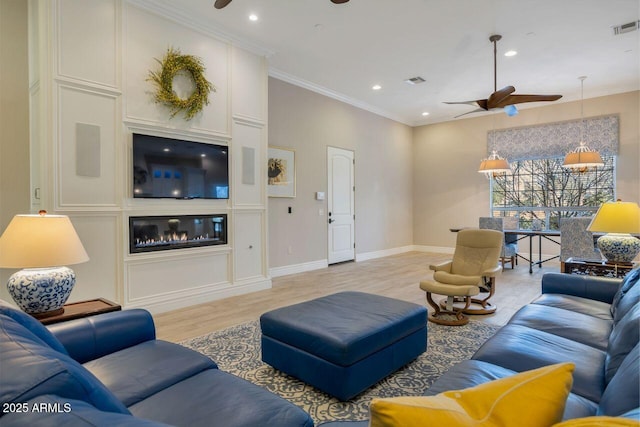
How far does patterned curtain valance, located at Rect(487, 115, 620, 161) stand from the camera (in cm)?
650

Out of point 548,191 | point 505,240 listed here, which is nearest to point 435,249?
point 505,240

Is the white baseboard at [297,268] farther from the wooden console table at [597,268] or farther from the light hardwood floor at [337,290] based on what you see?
the wooden console table at [597,268]

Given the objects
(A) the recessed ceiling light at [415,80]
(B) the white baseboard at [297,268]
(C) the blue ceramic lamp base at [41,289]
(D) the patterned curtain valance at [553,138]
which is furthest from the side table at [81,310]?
(D) the patterned curtain valance at [553,138]

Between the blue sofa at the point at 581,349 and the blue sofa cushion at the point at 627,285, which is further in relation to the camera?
the blue sofa cushion at the point at 627,285

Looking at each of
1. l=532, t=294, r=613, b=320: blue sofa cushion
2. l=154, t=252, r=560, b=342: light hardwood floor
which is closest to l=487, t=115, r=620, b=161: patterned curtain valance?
l=154, t=252, r=560, b=342: light hardwood floor

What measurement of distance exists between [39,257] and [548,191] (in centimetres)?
852

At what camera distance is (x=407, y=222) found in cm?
895

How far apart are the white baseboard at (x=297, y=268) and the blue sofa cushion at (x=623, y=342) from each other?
459cm

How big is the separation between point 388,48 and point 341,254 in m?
3.86

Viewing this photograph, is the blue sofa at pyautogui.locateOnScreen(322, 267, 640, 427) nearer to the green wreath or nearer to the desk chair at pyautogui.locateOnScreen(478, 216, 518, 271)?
the desk chair at pyautogui.locateOnScreen(478, 216, 518, 271)

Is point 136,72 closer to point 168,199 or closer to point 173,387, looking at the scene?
point 168,199

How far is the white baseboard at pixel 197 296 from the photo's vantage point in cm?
379

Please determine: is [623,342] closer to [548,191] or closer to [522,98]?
[522,98]

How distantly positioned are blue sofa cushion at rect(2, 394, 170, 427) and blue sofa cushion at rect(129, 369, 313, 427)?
0.59 m
